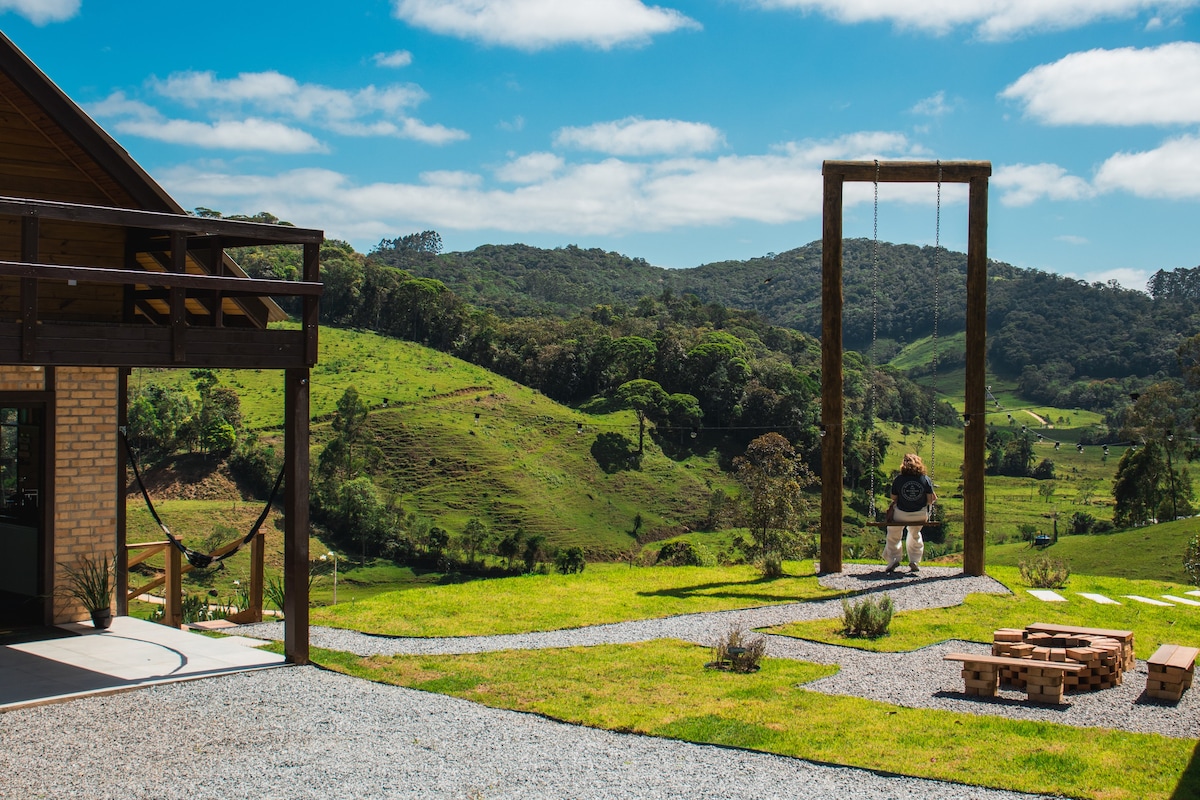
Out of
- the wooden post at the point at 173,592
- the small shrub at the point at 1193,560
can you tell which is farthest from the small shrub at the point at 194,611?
the small shrub at the point at 1193,560

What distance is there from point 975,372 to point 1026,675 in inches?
290

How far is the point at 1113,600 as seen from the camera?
45.3 ft

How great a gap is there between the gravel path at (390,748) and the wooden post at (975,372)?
6105mm

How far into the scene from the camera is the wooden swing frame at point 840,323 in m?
15.3

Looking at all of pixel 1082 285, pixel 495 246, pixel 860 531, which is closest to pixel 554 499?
pixel 860 531

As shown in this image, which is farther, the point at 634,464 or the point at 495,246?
the point at 495,246

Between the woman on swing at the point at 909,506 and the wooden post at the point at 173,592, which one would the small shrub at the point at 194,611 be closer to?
the wooden post at the point at 173,592

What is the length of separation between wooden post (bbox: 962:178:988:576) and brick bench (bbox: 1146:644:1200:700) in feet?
21.8

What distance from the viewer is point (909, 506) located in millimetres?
15312

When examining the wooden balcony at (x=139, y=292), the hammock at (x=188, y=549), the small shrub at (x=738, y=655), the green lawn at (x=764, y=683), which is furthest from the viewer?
the hammock at (x=188, y=549)

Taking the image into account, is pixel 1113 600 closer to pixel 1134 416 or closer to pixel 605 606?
pixel 605 606

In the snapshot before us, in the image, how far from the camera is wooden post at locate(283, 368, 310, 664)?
9.13 metres

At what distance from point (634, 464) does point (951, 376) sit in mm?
52798

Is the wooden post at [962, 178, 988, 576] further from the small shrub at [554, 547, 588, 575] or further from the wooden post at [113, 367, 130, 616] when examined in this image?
the small shrub at [554, 547, 588, 575]
